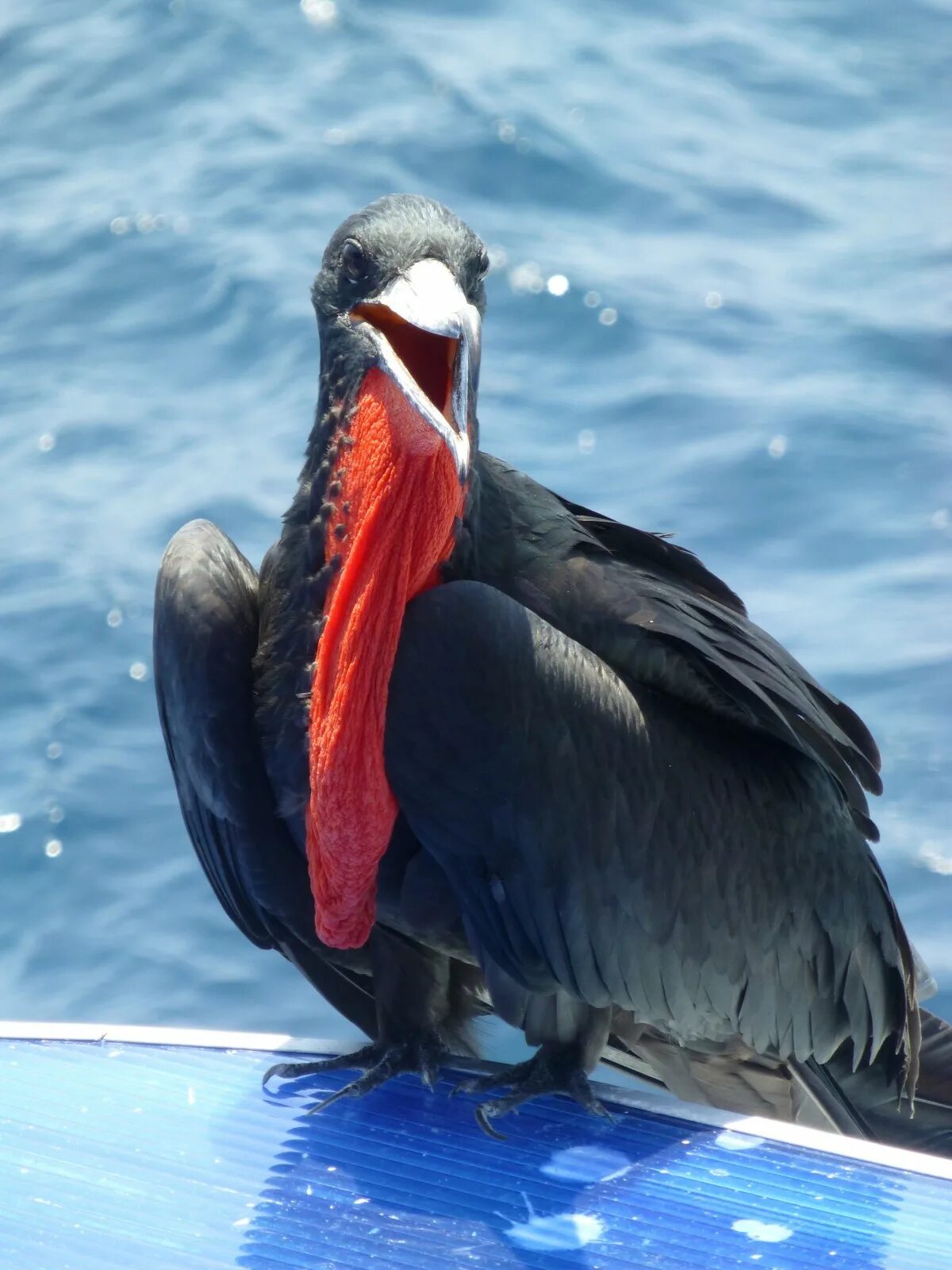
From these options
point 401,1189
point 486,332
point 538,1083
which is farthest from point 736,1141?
point 486,332

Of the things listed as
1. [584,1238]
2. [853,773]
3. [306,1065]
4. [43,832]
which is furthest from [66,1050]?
[43,832]

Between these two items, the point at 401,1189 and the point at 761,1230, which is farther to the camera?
the point at 401,1189

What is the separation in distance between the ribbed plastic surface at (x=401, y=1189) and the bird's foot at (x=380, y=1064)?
0.12 ft

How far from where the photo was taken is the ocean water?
273 inches

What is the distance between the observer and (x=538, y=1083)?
12.5 feet

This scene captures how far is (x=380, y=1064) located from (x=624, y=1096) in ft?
1.66

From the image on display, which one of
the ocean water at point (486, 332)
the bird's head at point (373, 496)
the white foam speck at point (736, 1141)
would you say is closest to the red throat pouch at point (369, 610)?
the bird's head at point (373, 496)

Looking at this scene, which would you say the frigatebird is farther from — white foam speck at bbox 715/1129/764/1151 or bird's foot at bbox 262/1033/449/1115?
white foam speck at bbox 715/1129/764/1151

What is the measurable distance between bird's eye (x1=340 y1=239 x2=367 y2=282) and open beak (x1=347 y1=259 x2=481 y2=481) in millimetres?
55

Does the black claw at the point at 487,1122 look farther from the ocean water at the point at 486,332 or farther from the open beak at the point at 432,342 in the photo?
the ocean water at the point at 486,332

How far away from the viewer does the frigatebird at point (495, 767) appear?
11.4 ft

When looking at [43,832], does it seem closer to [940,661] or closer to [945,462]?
[940,661]

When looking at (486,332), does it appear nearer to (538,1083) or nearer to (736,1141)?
(538,1083)

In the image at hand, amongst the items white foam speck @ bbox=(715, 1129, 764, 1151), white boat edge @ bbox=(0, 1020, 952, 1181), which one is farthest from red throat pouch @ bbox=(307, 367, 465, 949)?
white foam speck @ bbox=(715, 1129, 764, 1151)
